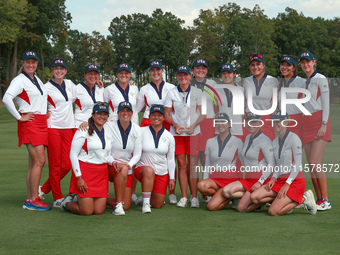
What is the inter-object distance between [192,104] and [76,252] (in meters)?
3.55

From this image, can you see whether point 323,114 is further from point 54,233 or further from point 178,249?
point 54,233

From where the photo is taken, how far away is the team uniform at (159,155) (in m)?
7.32

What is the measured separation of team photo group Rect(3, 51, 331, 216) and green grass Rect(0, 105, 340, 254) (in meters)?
0.27

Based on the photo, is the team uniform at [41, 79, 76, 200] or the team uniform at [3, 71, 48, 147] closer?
the team uniform at [3, 71, 48, 147]

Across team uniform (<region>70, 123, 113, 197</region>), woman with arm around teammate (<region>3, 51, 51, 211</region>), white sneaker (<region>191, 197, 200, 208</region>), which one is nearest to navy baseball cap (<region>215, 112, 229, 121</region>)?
white sneaker (<region>191, 197, 200, 208</region>)

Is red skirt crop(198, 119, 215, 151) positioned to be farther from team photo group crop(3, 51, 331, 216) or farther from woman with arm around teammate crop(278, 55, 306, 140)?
woman with arm around teammate crop(278, 55, 306, 140)

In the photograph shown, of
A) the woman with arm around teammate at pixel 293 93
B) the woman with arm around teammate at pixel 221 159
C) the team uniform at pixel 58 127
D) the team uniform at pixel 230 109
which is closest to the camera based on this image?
the woman with arm around teammate at pixel 293 93

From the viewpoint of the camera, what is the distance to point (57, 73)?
7.48m

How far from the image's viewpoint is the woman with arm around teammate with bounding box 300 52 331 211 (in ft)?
22.9

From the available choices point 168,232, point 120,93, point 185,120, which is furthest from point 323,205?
point 120,93

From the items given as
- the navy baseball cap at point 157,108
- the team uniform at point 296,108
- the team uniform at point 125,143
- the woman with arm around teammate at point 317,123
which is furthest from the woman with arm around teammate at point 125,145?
the woman with arm around teammate at point 317,123

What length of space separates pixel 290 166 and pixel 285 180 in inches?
9.1

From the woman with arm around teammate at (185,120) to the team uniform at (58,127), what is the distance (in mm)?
1497

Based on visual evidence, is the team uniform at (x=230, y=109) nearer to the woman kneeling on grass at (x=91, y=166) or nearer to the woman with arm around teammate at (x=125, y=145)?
the woman with arm around teammate at (x=125, y=145)
